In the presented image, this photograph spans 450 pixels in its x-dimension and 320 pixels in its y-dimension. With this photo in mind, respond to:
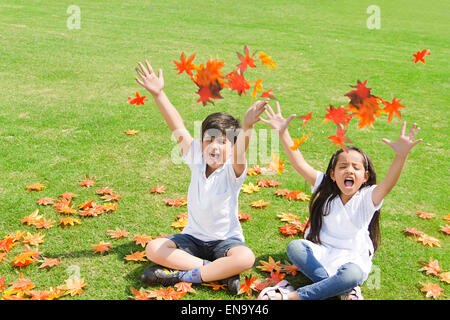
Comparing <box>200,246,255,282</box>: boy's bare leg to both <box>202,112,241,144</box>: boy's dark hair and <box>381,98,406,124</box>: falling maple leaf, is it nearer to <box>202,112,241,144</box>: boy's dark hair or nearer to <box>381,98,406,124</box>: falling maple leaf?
<box>202,112,241,144</box>: boy's dark hair

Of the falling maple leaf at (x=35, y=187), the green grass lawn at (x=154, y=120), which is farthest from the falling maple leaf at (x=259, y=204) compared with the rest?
the falling maple leaf at (x=35, y=187)

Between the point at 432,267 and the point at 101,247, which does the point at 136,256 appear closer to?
the point at 101,247

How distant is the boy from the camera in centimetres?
318

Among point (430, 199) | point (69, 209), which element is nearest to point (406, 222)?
point (430, 199)

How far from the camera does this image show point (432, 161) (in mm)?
5820

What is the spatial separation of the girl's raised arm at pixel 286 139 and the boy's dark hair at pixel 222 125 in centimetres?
30

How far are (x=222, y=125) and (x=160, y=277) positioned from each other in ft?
3.98

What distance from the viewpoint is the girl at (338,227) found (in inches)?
117

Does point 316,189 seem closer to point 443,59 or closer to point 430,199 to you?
point 430,199

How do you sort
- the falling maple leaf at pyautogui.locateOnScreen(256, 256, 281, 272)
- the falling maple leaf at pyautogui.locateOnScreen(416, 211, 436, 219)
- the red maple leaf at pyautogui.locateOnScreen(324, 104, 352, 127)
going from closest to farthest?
the red maple leaf at pyautogui.locateOnScreen(324, 104, 352, 127), the falling maple leaf at pyautogui.locateOnScreen(256, 256, 281, 272), the falling maple leaf at pyautogui.locateOnScreen(416, 211, 436, 219)

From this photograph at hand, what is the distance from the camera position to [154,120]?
6883mm

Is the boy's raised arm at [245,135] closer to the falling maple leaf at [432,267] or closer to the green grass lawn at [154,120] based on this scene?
the green grass lawn at [154,120]

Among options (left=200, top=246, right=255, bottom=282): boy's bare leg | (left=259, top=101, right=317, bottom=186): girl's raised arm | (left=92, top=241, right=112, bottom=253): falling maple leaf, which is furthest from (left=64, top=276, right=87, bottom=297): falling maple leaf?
(left=259, top=101, right=317, bottom=186): girl's raised arm

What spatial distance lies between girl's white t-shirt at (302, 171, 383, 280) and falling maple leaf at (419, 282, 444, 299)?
46 cm
